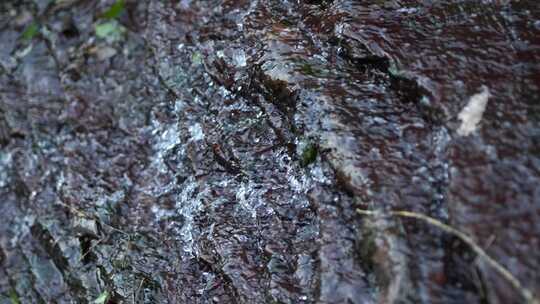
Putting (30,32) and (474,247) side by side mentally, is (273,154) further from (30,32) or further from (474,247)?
(30,32)

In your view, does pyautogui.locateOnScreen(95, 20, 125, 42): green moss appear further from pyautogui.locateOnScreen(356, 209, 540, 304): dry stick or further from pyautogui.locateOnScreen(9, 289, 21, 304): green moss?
pyautogui.locateOnScreen(356, 209, 540, 304): dry stick

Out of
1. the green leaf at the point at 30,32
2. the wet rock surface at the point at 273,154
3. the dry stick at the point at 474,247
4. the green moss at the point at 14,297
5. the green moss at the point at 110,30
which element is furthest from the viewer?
the green leaf at the point at 30,32

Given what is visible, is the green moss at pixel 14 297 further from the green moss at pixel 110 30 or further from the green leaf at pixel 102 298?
the green moss at pixel 110 30

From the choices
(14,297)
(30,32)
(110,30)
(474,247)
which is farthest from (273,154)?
(30,32)

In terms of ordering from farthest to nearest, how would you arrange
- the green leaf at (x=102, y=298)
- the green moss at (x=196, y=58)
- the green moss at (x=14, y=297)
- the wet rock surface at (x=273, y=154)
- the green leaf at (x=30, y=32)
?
the green leaf at (x=30, y=32), the green moss at (x=196, y=58), the green moss at (x=14, y=297), the green leaf at (x=102, y=298), the wet rock surface at (x=273, y=154)

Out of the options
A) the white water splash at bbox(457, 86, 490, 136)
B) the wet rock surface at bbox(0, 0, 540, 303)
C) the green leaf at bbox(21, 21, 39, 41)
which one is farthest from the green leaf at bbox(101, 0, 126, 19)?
the white water splash at bbox(457, 86, 490, 136)

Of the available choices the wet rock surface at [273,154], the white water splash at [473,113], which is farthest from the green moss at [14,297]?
the white water splash at [473,113]

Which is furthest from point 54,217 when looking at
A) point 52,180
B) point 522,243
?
point 522,243
